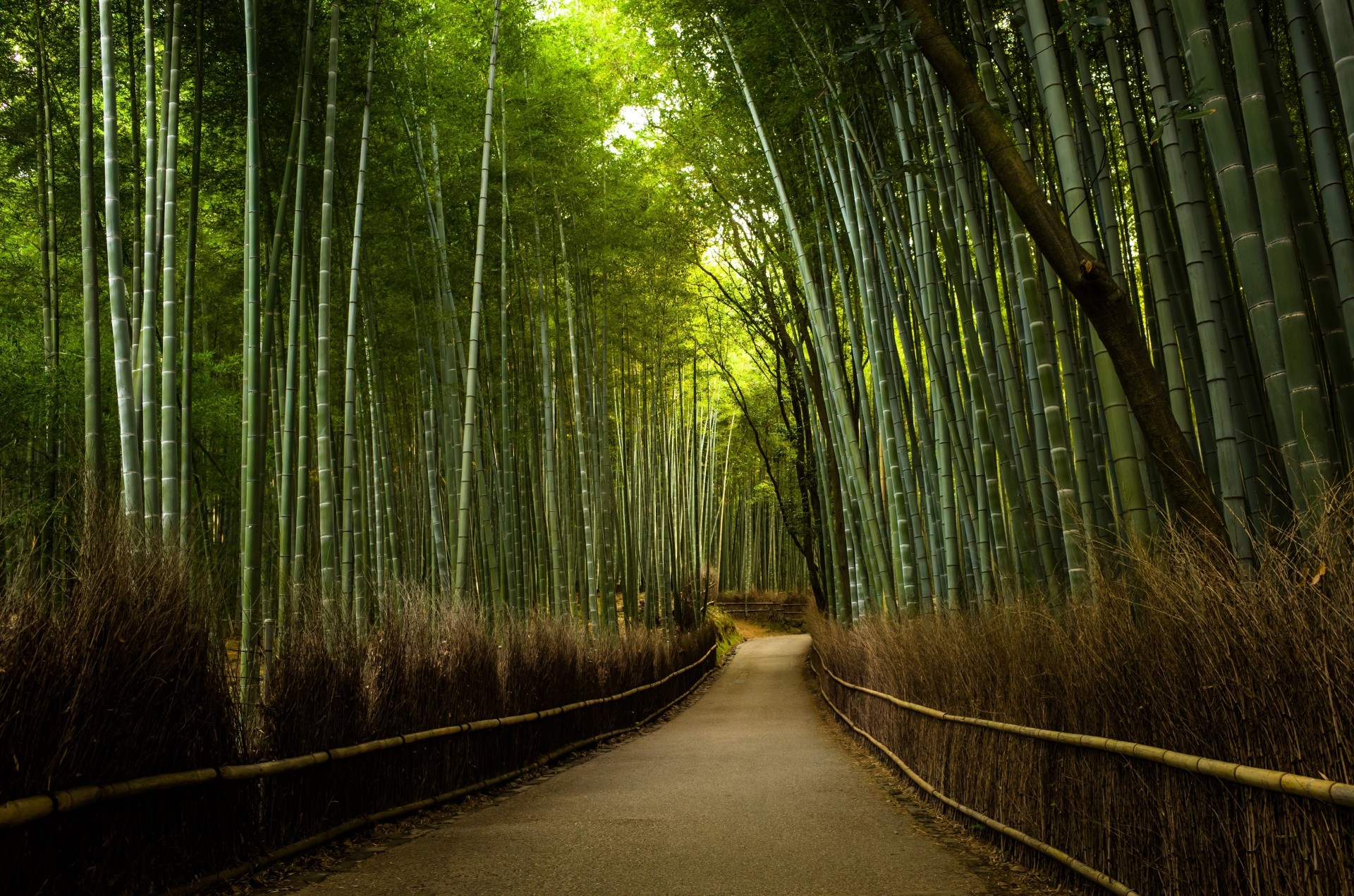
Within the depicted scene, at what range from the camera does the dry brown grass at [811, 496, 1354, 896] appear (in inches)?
61.0

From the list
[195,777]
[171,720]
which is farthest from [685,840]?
[171,720]

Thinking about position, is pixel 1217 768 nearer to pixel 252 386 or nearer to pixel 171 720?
pixel 171 720

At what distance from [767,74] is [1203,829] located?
17.3 ft

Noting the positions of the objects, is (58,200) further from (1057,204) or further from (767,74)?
(1057,204)

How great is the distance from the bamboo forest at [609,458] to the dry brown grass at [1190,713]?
0.04ft

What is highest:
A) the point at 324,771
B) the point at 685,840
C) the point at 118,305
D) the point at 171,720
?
the point at 118,305

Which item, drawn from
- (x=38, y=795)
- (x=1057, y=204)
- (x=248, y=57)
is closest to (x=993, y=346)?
(x=1057, y=204)

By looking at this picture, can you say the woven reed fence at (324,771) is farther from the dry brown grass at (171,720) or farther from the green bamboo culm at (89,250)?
the green bamboo culm at (89,250)

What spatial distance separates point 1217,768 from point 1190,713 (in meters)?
0.18

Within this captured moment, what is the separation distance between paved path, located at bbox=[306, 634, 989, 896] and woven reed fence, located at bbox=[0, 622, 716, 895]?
0.77 feet

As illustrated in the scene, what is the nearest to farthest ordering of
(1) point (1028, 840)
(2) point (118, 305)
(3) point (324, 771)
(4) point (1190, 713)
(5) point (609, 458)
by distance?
(4) point (1190, 713) → (1) point (1028, 840) → (3) point (324, 771) → (2) point (118, 305) → (5) point (609, 458)

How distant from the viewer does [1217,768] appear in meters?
1.77

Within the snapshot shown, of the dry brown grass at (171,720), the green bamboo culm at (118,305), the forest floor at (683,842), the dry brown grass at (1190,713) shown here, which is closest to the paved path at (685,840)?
the forest floor at (683,842)

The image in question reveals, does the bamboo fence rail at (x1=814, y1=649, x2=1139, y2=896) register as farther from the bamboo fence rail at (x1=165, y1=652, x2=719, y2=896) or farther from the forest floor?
the bamboo fence rail at (x1=165, y1=652, x2=719, y2=896)
